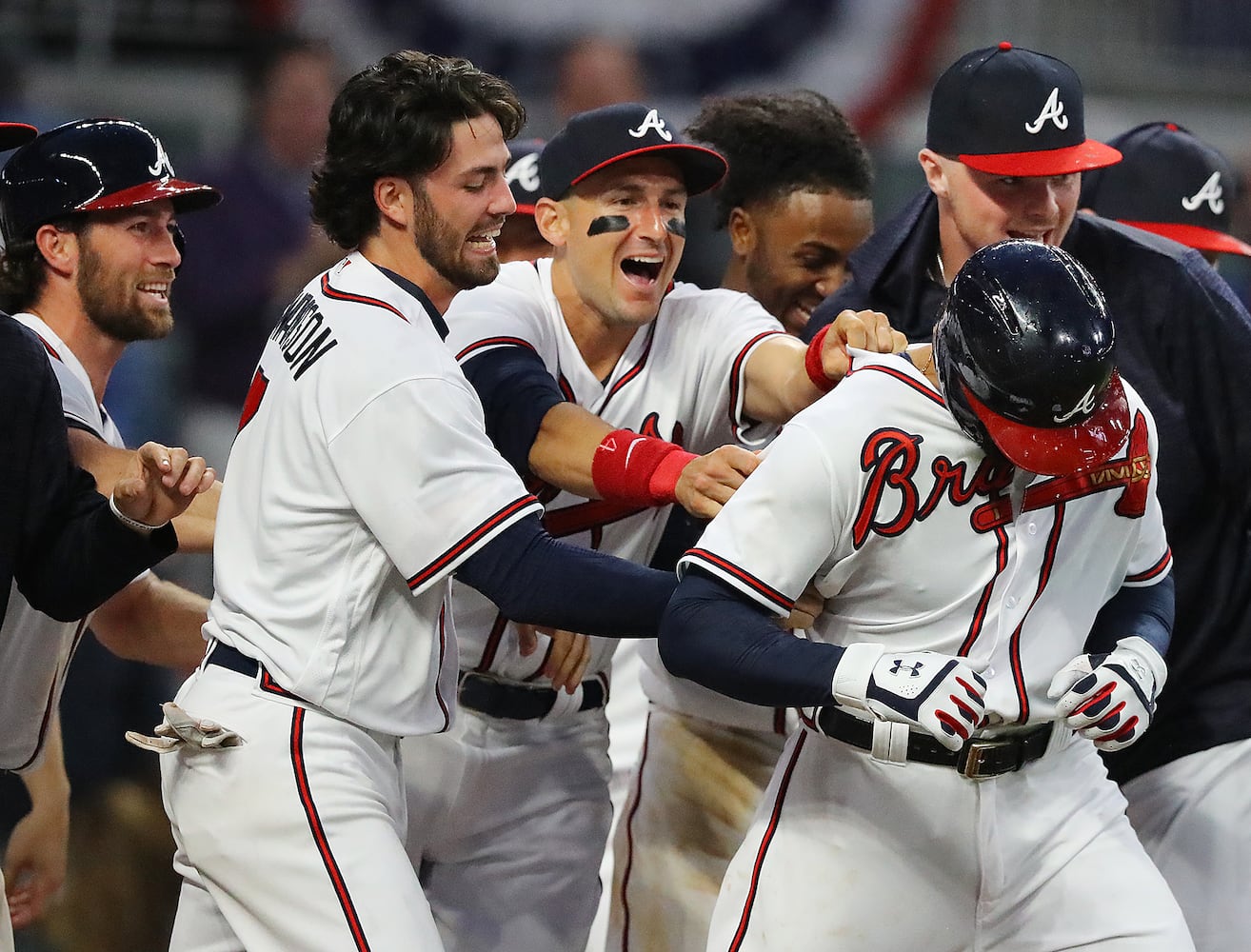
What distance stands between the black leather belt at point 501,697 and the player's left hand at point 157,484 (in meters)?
0.90

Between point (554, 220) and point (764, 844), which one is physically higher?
point (554, 220)

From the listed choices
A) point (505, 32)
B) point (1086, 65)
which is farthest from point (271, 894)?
point (1086, 65)

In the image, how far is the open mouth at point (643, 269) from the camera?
354cm

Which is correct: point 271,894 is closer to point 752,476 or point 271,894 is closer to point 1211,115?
point 752,476

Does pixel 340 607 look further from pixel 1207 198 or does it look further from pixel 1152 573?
pixel 1207 198

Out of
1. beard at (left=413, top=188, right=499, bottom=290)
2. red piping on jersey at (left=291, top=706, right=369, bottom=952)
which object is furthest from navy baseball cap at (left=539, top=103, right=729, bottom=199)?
red piping on jersey at (left=291, top=706, right=369, bottom=952)

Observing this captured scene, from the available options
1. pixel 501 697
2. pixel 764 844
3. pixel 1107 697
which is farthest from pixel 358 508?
pixel 1107 697

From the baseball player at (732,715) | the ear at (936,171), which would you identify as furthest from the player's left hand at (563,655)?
the ear at (936,171)

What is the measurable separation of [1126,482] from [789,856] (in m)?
0.83

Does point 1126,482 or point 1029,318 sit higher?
point 1029,318

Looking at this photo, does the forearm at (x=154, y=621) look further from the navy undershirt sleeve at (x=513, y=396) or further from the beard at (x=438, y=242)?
the beard at (x=438, y=242)

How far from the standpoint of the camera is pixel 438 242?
9.92 feet

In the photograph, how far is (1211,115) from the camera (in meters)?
8.96

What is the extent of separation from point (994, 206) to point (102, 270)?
6.41 feet
